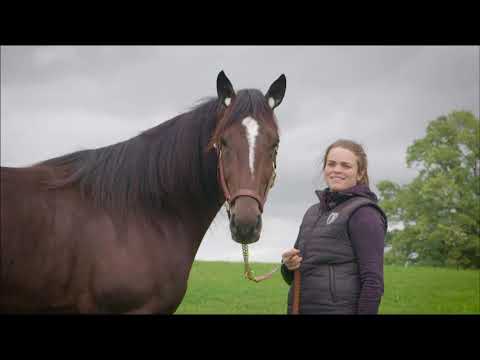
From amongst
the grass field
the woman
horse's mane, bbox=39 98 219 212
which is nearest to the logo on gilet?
the woman

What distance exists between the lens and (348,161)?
10.7 ft

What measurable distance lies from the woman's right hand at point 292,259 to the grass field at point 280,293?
7.47m

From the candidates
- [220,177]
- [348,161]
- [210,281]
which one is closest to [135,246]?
[220,177]

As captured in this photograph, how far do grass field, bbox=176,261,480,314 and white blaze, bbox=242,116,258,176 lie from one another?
7.57 meters

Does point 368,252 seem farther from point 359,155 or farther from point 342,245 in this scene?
point 359,155

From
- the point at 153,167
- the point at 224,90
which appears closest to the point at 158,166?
the point at 153,167

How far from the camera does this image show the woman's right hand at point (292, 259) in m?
3.21

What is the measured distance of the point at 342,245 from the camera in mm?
3057

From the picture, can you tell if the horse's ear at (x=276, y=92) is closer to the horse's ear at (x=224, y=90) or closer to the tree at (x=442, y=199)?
the horse's ear at (x=224, y=90)

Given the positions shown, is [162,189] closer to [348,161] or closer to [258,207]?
[258,207]

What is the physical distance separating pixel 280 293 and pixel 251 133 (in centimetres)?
966

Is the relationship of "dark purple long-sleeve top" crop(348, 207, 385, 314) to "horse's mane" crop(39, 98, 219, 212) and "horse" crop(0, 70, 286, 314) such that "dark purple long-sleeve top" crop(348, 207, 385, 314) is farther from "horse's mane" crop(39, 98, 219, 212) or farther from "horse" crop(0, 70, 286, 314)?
"horse's mane" crop(39, 98, 219, 212)

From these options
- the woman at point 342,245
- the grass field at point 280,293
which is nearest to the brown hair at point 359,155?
the woman at point 342,245
